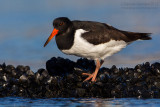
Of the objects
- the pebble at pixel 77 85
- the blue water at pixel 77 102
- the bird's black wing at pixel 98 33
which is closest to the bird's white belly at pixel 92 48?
the bird's black wing at pixel 98 33

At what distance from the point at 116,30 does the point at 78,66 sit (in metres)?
2.45

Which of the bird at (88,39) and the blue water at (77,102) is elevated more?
the bird at (88,39)

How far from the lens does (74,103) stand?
9969 millimetres

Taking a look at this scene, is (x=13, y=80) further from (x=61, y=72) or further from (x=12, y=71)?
(x=61, y=72)

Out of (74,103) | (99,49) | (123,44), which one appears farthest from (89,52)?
(74,103)

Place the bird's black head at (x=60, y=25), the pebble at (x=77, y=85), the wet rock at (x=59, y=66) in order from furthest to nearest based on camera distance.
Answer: the wet rock at (x=59, y=66) < the bird's black head at (x=60, y=25) < the pebble at (x=77, y=85)

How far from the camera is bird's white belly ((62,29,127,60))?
1196 centimetres

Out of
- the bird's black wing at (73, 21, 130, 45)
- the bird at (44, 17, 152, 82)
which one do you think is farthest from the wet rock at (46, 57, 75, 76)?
the bird's black wing at (73, 21, 130, 45)

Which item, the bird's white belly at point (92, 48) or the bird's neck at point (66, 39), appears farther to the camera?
the bird's neck at point (66, 39)

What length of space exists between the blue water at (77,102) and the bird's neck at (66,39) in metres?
2.41

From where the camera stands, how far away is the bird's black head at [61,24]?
1264 centimetres

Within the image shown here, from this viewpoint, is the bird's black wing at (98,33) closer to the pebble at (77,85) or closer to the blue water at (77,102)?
the pebble at (77,85)

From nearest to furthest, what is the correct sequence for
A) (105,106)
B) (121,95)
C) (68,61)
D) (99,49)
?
(105,106)
(121,95)
(99,49)
(68,61)

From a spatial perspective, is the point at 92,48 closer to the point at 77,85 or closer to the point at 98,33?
the point at 98,33
